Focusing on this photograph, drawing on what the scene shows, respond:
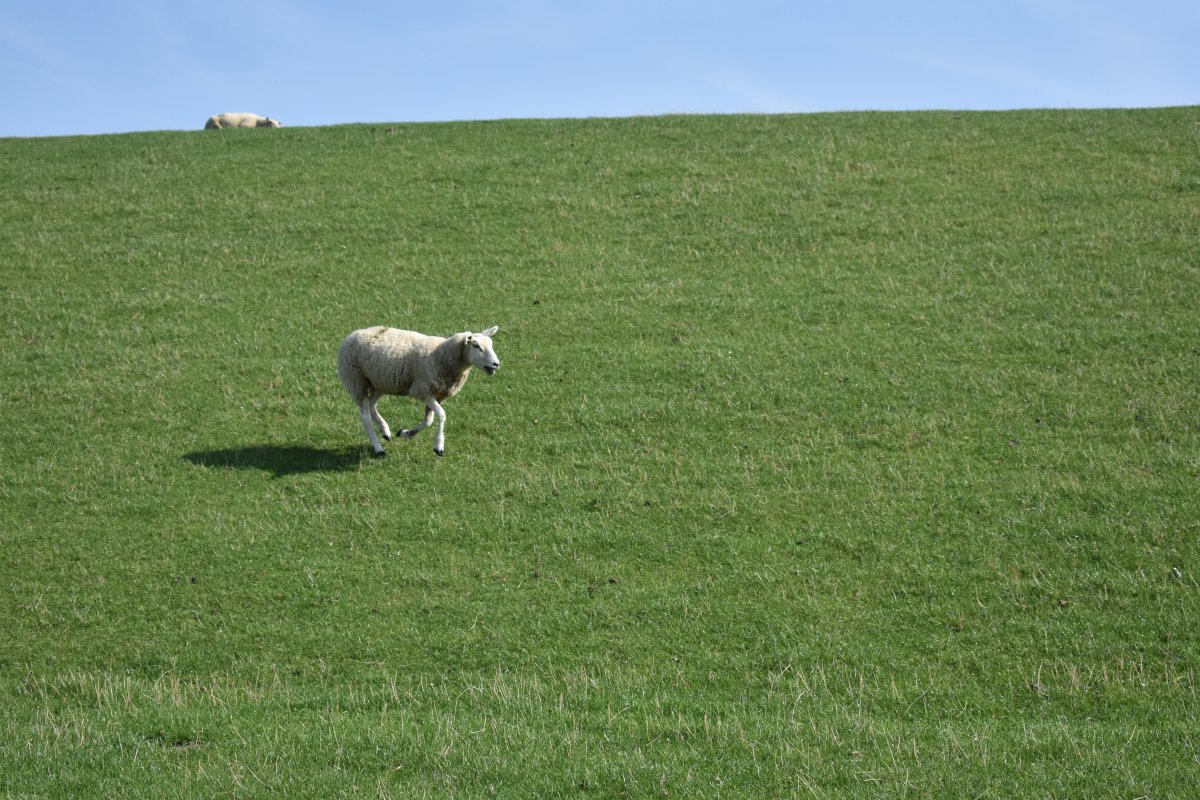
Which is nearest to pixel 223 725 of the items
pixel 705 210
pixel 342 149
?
pixel 705 210

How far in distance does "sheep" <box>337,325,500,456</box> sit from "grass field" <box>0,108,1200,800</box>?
2.78 feet

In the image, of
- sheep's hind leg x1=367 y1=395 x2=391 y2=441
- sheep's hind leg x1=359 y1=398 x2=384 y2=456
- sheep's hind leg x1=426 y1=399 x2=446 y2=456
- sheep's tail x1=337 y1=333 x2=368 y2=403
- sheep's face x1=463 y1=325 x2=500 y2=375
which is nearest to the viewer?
sheep's face x1=463 y1=325 x2=500 y2=375

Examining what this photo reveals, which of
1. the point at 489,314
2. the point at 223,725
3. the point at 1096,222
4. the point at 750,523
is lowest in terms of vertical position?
the point at 223,725

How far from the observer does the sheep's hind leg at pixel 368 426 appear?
1803cm

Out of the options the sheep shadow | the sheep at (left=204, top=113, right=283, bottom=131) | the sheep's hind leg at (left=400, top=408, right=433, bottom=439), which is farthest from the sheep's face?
the sheep at (left=204, top=113, right=283, bottom=131)

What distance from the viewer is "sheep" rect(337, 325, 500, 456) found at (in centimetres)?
1778

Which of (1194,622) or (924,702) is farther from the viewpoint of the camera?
(1194,622)

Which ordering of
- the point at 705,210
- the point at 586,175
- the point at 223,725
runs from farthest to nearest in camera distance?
the point at 586,175 → the point at 705,210 → the point at 223,725

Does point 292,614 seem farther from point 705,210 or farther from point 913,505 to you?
point 705,210

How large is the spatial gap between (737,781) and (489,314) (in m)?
16.5

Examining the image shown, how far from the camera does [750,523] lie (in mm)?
15531

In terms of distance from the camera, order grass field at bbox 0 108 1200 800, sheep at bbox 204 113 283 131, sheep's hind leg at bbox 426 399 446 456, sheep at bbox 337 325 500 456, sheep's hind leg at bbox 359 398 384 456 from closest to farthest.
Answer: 1. grass field at bbox 0 108 1200 800
2. sheep's hind leg at bbox 426 399 446 456
3. sheep at bbox 337 325 500 456
4. sheep's hind leg at bbox 359 398 384 456
5. sheep at bbox 204 113 283 131

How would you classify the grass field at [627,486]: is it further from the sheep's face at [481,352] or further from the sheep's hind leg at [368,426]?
the sheep's face at [481,352]

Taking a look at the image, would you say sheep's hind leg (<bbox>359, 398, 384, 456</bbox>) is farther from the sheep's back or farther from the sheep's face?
the sheep's face
